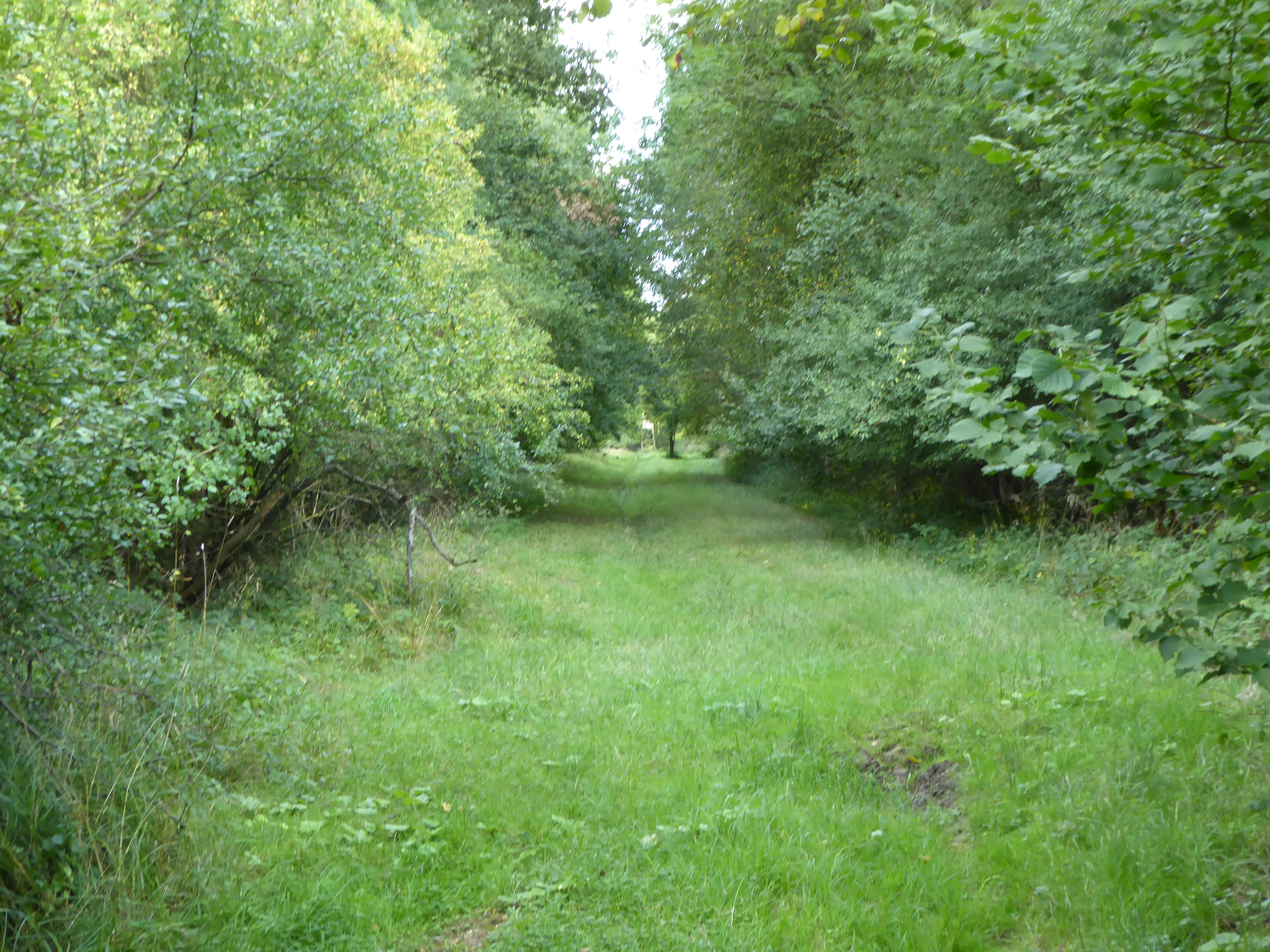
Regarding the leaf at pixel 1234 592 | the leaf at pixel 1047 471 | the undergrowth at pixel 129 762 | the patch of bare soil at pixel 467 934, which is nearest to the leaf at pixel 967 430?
the leaf at pixel 1047 471

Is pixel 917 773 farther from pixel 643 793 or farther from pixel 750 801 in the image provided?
pixel 643 793

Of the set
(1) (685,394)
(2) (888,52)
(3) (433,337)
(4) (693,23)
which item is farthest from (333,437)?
(1) (685,394)

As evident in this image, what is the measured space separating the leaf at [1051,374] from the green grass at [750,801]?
2510 millimetres

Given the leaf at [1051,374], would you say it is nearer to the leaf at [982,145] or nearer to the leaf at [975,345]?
the leaf at [975,345]

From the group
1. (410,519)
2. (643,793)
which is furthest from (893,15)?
(410,519)

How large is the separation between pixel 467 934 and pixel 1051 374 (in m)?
3.76

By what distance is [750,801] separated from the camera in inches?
243

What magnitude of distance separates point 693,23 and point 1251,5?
2.37 m

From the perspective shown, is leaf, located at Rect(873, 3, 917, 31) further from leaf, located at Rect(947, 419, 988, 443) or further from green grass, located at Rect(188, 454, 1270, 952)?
green grass, located at Rect(188, 454, 1270, 952)

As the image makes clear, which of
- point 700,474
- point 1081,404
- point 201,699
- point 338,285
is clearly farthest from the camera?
point 700,474

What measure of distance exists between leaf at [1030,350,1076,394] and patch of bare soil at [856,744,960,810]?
356 cm

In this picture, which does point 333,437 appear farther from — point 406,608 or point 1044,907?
point 1044,907

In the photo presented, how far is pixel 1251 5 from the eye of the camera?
357 centimetres

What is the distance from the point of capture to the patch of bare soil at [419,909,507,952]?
459cm
